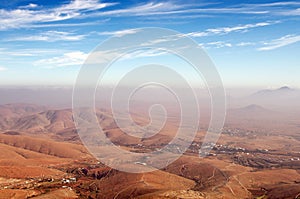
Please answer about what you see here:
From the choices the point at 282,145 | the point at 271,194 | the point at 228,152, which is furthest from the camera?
the point at 282,145

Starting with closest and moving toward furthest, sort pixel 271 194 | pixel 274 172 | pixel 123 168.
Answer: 1. pixel 271 194
2. pixel 123 168
3. pixel 274 172

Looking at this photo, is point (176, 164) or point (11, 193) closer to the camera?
point (11, 193)

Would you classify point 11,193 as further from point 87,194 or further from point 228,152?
point 228,152

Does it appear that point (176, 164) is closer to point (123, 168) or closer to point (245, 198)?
point (123, 168)

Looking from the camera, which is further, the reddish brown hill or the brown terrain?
the reddish brown hill

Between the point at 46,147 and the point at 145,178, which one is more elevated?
the point at 145,178

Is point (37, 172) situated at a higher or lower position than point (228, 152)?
higher

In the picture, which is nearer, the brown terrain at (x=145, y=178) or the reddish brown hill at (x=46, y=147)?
the brown terrain at (x=145, y=178)

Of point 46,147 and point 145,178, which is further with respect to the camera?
point 46,147

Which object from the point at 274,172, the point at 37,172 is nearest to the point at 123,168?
the point at 37,172

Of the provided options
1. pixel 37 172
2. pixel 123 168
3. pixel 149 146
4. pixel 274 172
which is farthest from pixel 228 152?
pixel 37 172
